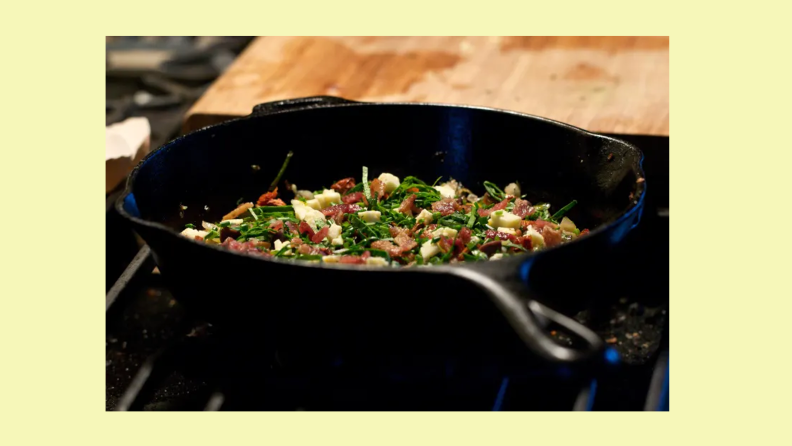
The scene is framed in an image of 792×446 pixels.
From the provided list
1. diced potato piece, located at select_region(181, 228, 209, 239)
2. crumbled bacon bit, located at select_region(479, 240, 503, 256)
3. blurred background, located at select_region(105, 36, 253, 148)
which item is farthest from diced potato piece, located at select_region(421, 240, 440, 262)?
blurred background, located at select_region(105, 36, 253, 148)

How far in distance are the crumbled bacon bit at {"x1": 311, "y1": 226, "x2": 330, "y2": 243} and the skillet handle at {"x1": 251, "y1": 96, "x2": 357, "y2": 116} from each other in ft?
1.63

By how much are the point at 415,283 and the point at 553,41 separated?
2.37 meters

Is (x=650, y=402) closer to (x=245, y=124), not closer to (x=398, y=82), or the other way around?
(x=245, y=124)

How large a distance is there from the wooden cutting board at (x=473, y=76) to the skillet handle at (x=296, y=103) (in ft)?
1.84

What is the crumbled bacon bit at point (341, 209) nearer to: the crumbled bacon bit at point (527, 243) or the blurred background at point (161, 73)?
the crumbled bacon bit at point (527, 243)

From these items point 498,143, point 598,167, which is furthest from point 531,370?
point 498,143

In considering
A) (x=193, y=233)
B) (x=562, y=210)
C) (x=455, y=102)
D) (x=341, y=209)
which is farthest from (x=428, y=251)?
(x=455, y=102)

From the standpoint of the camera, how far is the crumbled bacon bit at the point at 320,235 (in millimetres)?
1832

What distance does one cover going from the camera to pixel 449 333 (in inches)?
56.8

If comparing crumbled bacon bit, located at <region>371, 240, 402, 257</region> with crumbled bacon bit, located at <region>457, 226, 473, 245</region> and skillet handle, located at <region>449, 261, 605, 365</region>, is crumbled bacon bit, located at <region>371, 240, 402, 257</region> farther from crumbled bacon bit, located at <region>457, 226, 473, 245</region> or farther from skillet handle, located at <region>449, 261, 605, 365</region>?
skillet handle, located at <region>449, 261, 605, 365</region>

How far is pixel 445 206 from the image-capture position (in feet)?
6.48

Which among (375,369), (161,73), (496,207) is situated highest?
(496,207)

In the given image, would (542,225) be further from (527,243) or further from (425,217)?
(425,217)

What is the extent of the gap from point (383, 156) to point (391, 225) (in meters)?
0.40
